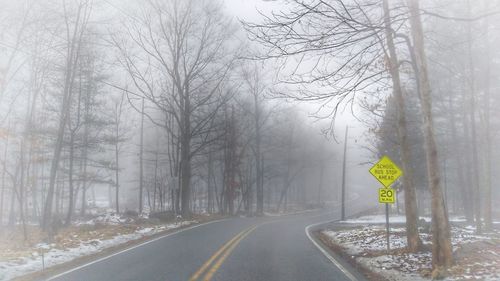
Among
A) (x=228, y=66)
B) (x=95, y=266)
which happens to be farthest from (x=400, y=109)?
(x=228, y=66)

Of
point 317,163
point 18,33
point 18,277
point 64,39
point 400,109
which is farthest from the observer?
point 317,163

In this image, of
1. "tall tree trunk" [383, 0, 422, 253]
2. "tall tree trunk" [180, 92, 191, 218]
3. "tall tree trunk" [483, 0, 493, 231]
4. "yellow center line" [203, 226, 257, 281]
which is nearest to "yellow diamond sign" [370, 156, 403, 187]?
"tall tree trunk" [383, 0, 422, 253]

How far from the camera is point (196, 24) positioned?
2991 centimetres

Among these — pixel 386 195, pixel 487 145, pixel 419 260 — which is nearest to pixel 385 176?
pixel 386 195

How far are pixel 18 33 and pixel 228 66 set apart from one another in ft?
46.5

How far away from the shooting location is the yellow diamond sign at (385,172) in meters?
13.6

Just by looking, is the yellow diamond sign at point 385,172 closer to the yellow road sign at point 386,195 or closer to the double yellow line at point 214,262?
the yellow road sign at point 386,195

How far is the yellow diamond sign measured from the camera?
1364 cm

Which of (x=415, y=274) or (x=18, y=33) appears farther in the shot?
(x=18, y=33)

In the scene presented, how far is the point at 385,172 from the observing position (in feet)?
45.0

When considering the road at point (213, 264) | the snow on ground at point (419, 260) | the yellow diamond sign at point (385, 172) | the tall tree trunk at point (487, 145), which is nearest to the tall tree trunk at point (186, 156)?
the road at point (213, 264)

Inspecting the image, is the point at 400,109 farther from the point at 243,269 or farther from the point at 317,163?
the point at 317,163

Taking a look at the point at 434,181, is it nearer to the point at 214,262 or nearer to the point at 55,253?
the point at 214,262

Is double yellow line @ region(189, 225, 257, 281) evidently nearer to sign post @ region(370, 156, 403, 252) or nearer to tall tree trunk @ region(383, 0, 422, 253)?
sign post @ region(370, 156, 403, 252)
